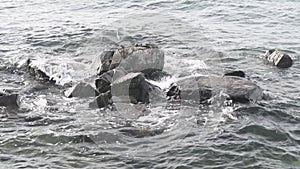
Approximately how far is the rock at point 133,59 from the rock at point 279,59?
3.19m

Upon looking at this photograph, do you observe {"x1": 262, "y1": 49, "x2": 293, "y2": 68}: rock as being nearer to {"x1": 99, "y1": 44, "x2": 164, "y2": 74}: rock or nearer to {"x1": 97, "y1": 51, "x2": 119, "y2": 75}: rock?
{"x1": 99, "y1": 44, "x2": 164, "y2": 74}: rock

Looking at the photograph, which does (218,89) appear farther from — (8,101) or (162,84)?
(8,101)

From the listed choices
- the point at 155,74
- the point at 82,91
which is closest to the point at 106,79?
the point at 82,91

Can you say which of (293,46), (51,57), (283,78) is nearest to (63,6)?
(51,57)

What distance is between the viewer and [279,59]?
12.5 meters

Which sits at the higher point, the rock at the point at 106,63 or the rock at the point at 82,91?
the rock at the point at 106,63

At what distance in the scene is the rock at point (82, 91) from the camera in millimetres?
10445

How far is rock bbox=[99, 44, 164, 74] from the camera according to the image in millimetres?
11719

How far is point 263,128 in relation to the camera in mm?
8602

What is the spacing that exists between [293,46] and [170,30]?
4.70 metres

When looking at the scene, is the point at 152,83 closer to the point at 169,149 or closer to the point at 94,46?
the point at 169,149

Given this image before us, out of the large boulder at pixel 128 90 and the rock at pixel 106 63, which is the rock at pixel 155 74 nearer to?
the rock at pixel 106 63

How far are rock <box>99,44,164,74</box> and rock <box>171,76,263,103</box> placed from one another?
66.7 inches

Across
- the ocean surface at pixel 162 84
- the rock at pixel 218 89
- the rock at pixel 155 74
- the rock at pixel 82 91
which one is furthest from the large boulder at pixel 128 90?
the rock at pixel 155 74
